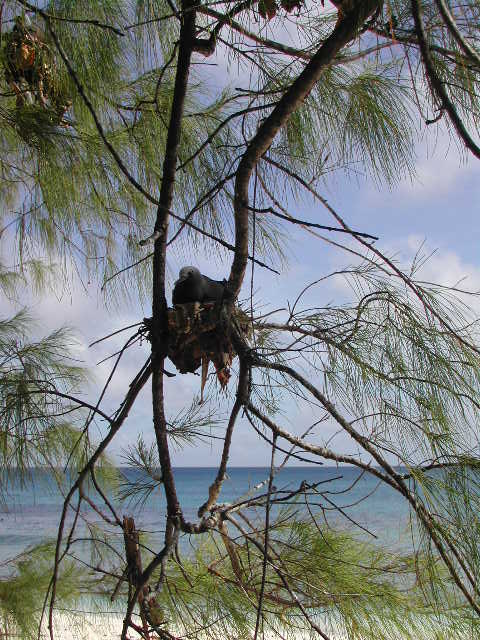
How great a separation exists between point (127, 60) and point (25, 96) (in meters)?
0.20

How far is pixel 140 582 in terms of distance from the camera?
70 cm

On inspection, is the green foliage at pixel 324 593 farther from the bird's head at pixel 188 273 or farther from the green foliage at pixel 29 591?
the green foliage at pixel 29 591

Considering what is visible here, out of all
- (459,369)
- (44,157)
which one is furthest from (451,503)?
(44,157)

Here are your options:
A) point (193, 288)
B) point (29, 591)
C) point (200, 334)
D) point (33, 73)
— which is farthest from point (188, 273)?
point (29, 591)

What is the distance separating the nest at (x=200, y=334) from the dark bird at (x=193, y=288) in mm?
68

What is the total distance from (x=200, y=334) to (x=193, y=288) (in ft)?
0.38

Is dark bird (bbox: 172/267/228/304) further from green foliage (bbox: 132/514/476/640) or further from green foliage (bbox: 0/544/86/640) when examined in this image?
green foliage (bbox: 0/544/86/640)

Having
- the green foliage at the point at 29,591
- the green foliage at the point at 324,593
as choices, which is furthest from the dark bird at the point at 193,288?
the green foliage at the point at 29,591

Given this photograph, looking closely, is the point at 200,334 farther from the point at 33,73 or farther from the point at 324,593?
the point at 33,73

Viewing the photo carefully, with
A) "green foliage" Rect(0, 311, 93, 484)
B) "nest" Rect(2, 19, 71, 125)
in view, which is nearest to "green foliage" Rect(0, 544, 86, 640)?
"green foliage" Rect(0, 311, 93, 484)

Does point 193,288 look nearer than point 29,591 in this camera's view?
Yes

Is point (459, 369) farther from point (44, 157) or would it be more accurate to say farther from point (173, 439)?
point (44, 157)

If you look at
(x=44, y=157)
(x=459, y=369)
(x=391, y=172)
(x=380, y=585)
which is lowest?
(x=380, y=585)

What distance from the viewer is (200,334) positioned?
743 mm
